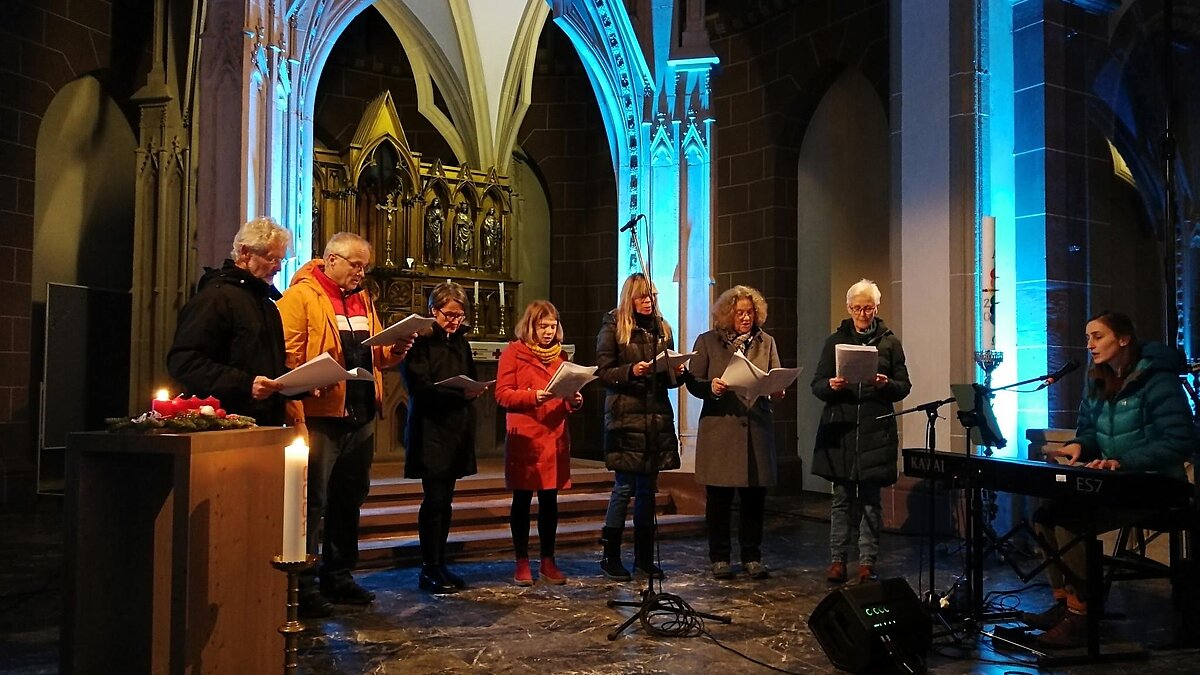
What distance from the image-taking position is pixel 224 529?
107 inches

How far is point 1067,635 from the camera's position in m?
3.82

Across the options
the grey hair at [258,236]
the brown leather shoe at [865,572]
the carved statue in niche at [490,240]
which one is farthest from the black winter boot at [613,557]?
the carved statue in niche at [490,240]

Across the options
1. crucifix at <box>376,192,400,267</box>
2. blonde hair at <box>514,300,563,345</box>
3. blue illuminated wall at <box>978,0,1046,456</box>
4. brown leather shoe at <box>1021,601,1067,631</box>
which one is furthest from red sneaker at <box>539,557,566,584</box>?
crucifix at <box>376,192,400,267</box>

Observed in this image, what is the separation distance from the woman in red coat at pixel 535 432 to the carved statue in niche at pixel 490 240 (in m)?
4.63

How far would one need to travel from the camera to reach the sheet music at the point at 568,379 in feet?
14.6

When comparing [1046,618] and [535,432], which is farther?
[535,432]

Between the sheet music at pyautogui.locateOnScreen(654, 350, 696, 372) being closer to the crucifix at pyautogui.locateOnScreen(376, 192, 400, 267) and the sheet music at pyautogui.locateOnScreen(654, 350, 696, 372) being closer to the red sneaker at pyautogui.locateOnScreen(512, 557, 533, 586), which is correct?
the red sneaker at pyautogui.locateOnScreen(512, 557, 533, 586)

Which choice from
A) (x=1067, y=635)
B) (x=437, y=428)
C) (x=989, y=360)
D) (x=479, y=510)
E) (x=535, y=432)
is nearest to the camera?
(x=1067, y=635)

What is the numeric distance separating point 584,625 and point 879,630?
1284mm

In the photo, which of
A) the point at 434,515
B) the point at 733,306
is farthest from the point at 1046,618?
the point at 434,515

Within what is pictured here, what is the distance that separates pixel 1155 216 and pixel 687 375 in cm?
695

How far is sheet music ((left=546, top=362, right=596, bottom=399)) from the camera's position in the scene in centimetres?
446

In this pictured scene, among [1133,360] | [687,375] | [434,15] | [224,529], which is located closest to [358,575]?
[687,375]

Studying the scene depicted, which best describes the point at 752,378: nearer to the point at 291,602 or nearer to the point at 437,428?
the point at 437,428
